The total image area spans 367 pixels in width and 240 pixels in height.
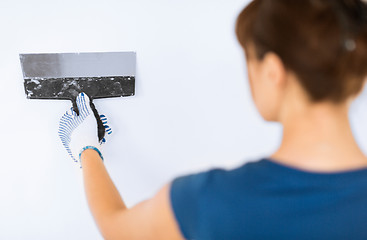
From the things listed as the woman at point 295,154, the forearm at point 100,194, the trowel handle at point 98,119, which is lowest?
the forearm at point 100,194

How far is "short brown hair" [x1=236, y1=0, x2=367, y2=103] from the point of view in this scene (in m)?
0.38

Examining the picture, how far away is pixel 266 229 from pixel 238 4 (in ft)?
1.91

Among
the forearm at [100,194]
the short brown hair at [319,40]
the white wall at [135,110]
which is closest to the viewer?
the short brown hair at [319,40]

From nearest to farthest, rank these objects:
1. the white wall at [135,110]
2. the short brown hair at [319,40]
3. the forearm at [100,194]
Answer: the short brown hair at [319,40]
the forearm at [100,194]
the white wall at [135,110]

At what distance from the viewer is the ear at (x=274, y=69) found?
0.42 m

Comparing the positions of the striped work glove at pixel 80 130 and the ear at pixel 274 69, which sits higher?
the ear at pixel 274 69

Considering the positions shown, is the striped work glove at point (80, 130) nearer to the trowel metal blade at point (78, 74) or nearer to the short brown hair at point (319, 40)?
the trowel metal blade at point (78, 74)

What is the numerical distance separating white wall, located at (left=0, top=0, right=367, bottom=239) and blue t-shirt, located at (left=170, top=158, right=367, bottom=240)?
1.45ft

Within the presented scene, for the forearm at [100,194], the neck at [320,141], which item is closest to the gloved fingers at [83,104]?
the forearm at [100,194]

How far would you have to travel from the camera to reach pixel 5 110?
777mm

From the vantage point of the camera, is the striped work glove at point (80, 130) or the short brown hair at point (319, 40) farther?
the striped work glove at point (80, 130)

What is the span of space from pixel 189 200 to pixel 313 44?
0.79 ft

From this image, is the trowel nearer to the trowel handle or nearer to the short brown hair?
the trowel handle

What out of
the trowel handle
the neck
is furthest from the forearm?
the neck
